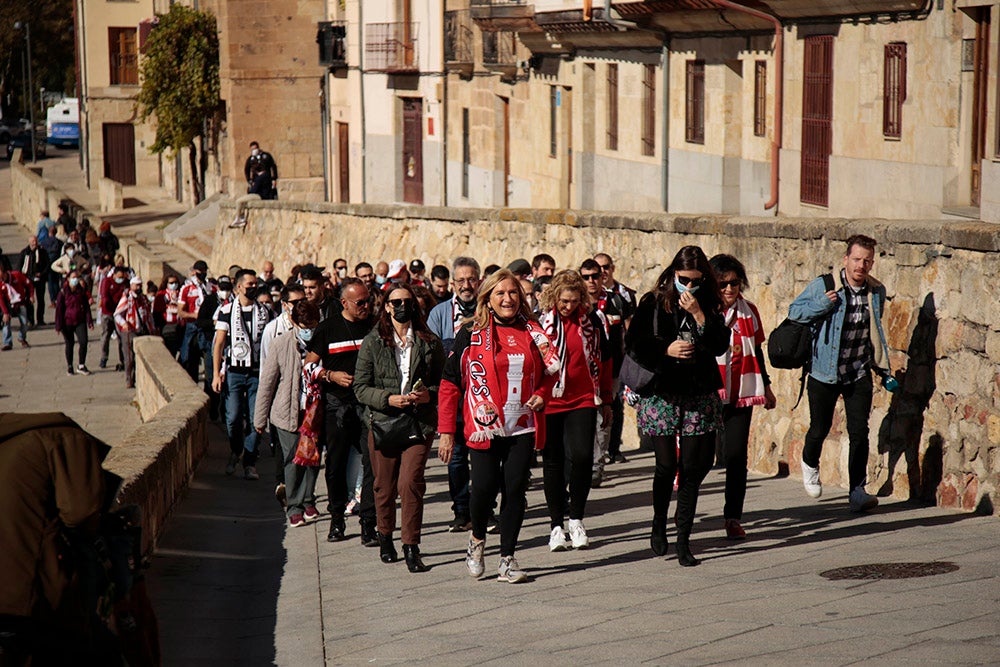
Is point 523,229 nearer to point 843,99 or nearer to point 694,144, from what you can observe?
point 843,99

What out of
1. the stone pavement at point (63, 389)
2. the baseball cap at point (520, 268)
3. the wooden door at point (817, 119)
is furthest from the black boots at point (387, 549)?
the wooden door at point (817, 119)

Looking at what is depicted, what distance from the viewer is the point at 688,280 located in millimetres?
7738

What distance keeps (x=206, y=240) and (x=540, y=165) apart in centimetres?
1221

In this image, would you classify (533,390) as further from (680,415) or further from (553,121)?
(553,121)

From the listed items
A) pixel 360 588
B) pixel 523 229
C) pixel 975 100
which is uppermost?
pixel 975 100

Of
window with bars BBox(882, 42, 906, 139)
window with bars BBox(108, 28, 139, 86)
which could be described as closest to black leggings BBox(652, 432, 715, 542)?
window with bars BBox(882, 42, 906, 139)

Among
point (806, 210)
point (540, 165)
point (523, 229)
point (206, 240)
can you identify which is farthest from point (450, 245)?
point (206, 240)

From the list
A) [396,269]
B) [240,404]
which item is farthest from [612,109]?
[240,404]

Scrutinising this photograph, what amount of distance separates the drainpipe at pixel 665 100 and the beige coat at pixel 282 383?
13.4m

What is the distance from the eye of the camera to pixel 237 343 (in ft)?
40.3

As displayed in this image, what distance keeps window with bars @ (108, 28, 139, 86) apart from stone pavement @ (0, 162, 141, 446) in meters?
32.8

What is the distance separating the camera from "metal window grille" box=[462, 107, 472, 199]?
108 ft

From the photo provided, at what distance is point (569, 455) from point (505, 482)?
70cm

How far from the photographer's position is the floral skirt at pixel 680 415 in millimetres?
7684
